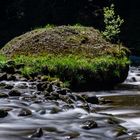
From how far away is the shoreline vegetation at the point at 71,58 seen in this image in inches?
547

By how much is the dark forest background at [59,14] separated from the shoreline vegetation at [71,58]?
2663 cm

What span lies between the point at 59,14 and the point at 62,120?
39.3 metres

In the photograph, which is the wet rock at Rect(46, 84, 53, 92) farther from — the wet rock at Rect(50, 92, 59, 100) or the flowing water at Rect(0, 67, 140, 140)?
the wet rock at Rect(50, 92, 59, 100)

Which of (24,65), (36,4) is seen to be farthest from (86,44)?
(36,4)

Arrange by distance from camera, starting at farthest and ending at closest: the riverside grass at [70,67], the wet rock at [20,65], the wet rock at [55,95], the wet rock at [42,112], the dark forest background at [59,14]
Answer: the dark forest background at [59,14], the wet rock at [20,65], the riverside grass at [70,67], the wet rock at [55,95], the wet rock at [42,112]

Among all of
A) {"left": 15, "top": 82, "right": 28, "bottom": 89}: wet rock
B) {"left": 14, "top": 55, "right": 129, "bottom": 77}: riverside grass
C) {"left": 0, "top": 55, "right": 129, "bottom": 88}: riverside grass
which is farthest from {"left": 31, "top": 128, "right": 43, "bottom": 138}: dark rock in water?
{"left": 14, "top": 55, "right": 129, "bottom": 77}: riverside grass

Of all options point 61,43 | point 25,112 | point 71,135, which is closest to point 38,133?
point 71,135

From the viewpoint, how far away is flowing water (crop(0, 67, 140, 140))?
692 cm

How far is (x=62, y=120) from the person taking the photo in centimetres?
805

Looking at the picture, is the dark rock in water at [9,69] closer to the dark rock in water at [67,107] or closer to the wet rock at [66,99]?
the wet rock at [66,99]

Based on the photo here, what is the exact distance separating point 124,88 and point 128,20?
1261 inches

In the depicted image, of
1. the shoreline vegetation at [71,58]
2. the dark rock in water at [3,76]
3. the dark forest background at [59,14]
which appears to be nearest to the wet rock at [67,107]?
the dark rock in water at [3,76]

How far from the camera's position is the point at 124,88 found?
14.8 meters

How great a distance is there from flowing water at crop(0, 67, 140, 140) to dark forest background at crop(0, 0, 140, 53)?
34.3 meters
